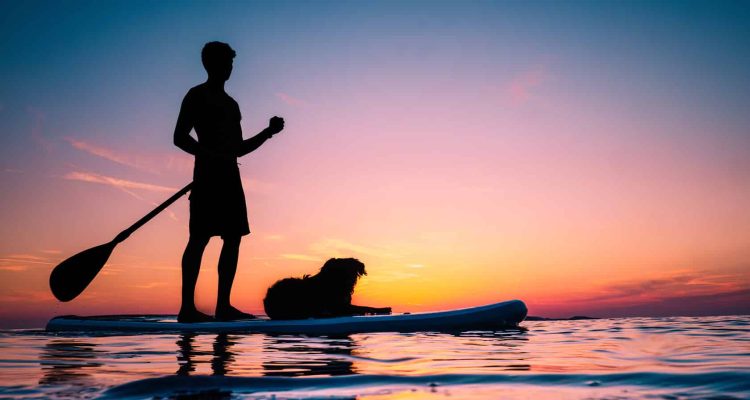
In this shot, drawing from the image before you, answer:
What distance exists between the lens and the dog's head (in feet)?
25.5

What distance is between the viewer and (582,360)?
3.63 meters

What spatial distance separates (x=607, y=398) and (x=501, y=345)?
2.67 m

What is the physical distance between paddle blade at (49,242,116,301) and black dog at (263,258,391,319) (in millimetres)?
2330

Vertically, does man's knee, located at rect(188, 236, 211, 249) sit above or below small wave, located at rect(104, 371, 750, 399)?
above

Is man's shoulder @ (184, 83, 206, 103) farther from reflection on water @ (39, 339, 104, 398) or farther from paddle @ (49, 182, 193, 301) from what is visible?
reflection on water @ (39, 339, 104, 398)

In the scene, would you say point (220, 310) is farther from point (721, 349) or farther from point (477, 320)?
point (721, 349)

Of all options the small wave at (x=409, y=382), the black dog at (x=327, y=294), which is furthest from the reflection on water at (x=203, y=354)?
the black dog at (x=327, y=294)

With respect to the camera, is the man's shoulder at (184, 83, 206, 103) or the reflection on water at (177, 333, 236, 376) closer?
the reflection on water at (177, 333, 236, 376)

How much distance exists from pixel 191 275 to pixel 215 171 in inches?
49.6

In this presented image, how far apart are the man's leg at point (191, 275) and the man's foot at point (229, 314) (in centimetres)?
15

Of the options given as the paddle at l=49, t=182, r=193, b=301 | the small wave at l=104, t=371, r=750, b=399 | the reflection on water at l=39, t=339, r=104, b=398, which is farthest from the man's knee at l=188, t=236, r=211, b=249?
the small wave at l=104, t=371, r=750, b=399

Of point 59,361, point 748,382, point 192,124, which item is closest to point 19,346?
point 59,361

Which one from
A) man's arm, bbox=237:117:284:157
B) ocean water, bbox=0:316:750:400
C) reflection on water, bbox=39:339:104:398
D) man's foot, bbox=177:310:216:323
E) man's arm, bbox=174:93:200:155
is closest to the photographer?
ocean water, bbox=0:316:750:400

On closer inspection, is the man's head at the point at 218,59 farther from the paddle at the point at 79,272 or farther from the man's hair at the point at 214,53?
the paddle at the point at 79,272
